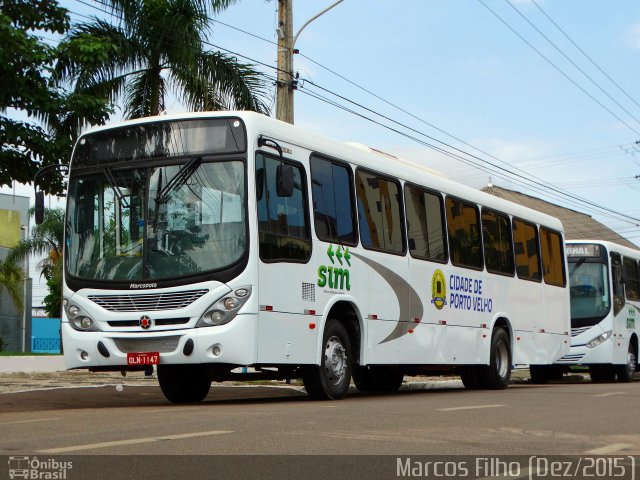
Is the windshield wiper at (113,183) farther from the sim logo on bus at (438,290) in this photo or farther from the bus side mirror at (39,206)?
the sim logo on bus at (438,290)

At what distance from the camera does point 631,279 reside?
2938 centimetres

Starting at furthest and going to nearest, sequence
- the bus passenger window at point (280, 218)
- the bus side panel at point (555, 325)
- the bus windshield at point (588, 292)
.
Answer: the bus windshield at point (588, 292), the bus side panel at point (555, 325), the bus passenger window at point (280, 218)

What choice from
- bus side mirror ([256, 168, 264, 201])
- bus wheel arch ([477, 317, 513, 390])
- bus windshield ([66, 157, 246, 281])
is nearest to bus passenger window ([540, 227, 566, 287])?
bus wheel arch ([477, 317, 513, 390])

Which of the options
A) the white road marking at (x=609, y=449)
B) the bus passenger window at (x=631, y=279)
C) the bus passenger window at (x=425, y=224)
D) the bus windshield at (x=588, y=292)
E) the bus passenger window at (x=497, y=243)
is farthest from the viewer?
the bus passenger window at (x=631, y=279)

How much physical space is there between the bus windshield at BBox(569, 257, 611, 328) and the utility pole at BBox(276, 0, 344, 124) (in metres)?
8.69

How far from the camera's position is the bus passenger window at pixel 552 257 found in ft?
75.3

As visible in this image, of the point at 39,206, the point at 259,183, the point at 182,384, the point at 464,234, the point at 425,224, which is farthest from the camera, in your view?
the point at 464,234

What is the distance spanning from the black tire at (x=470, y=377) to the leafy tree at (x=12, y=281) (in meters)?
26.9

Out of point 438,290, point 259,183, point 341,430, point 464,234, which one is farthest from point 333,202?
point 341,430

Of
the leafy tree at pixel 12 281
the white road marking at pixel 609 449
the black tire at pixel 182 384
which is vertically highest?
the leafy tree at pixel 12 281

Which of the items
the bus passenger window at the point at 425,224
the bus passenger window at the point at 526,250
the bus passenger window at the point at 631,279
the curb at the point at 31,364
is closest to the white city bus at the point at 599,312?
the bus passenger window at the point at 631,279

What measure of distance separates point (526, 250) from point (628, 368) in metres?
7.81

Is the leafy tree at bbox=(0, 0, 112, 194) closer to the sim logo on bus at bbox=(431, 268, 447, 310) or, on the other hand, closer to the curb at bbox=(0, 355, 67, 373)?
the sim logo on bus at bbox=(431, 268, 447, 310)

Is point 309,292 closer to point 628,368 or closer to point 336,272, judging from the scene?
point 336,272
